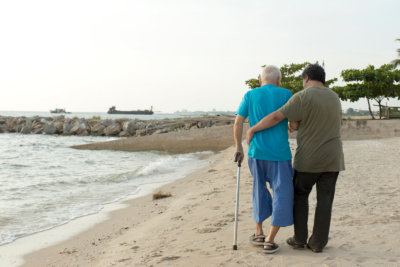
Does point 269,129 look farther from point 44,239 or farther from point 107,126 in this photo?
point 107,126

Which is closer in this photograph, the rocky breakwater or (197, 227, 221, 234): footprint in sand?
(197, 227, 221, 234): footprint in sand

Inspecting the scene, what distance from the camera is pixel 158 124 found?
3403 cm

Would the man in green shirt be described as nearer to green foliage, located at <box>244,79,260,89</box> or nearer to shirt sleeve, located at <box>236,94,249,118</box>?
shirt sleeve, located at <box>236,94,249,118</box>

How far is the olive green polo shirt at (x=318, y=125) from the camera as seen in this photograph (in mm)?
3109

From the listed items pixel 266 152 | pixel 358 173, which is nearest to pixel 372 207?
pixel 266 152

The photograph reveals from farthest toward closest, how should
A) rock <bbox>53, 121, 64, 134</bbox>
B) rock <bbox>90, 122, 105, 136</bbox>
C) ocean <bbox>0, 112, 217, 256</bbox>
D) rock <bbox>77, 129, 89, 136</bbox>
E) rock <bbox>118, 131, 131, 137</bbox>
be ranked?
rock <bbox>53, 121, 64, 134</bbox> → rock <bbox>77, 129, 89, 136</bbox> → rock <bbox>90, 122, 105, 136</bbox> → rock <bbox>118, 131, 131, 137</bbox> → ocean <bbox>0, 112, 217, 256</bbox>

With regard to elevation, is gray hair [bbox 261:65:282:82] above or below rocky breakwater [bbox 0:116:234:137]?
above

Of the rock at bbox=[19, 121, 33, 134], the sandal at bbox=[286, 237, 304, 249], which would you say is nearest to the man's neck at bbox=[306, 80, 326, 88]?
the sandal at bbox=[286, 237, 304, 249]

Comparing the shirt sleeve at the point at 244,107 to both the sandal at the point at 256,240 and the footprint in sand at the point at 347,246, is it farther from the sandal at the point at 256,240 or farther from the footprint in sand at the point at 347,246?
the footprint in sand at the point at 347,246

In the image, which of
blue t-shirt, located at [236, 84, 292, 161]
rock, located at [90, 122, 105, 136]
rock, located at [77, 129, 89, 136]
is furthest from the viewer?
rock, located at [77, 129, 89, 136]

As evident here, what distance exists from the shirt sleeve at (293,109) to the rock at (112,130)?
34.0 m

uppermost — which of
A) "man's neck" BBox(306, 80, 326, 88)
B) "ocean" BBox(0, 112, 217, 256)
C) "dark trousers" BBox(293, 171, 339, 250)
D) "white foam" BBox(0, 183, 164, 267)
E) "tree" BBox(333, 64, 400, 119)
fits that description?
"tree" BBox(333, 64, 400, 119)

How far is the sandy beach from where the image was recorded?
3.17 metres

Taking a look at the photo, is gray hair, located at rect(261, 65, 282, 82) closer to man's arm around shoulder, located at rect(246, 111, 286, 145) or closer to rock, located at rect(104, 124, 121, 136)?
man's arm around shoulder, located at rect(246, 111, 286, 145)
